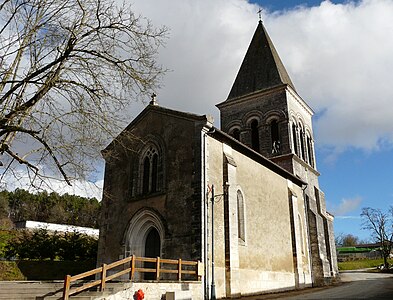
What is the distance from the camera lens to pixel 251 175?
19.5m

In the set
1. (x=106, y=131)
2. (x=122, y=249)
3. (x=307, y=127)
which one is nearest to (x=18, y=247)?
(x=122, y=249)

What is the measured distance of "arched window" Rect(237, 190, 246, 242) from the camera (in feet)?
57.2

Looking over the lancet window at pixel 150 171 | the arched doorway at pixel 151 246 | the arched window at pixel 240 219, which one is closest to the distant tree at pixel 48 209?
the lancet window at pixel 150 171

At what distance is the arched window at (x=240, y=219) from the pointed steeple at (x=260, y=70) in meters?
14.5

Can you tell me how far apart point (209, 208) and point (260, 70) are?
64.8ft

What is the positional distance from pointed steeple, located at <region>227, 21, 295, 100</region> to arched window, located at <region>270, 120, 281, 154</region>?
3.27 metres

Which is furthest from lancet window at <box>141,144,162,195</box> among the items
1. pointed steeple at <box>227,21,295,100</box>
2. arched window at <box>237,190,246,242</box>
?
pointed steeple at <box>227,21,295,100</box>

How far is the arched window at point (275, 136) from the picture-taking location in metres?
28.2

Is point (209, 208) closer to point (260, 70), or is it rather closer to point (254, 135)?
point (254, 135)

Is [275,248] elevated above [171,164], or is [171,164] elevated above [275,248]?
[171,164]

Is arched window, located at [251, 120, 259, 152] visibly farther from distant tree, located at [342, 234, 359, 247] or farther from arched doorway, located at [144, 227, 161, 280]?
distant tree, located at [342, 234, 359, 247]

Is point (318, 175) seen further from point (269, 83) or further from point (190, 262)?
point (190, 262)

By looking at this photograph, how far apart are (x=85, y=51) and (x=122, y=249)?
11.0m

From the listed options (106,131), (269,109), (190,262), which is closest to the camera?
(106,131)
